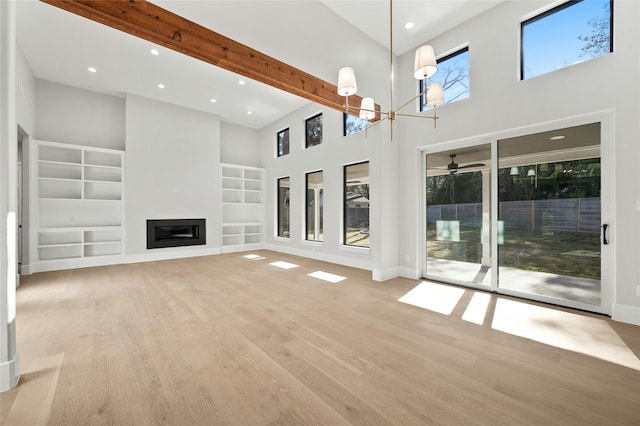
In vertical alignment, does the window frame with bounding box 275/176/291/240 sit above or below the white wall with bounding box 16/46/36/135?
below

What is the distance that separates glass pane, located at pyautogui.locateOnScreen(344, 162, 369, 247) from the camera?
5809 mm

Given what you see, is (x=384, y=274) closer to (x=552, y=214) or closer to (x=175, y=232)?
(x=552, y=214)

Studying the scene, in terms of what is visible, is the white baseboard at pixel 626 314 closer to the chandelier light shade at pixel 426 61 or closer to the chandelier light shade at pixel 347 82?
the chandelier light shade at pixel 426 61

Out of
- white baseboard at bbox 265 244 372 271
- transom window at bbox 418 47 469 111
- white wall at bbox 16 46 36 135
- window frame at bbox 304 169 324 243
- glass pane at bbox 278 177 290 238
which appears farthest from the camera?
glass pane at bbox 278 177 290 238

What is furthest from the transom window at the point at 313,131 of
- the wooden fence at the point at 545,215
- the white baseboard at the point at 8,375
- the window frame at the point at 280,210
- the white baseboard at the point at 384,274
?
the white baseboard at the point at 8,375

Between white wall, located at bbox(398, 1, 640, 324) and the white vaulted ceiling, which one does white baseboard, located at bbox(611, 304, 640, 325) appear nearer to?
white wall, located at bbox(398, 1, 640, 324)

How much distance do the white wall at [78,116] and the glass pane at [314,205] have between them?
15.8 feet

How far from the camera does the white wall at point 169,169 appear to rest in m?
6.27

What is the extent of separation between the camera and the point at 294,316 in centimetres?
297

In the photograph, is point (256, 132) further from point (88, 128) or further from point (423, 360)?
point (423, 360)

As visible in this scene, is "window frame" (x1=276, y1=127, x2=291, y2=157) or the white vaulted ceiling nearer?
the white vaulted ceiling

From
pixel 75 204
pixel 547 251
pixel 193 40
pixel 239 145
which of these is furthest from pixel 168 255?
pixel 547 251

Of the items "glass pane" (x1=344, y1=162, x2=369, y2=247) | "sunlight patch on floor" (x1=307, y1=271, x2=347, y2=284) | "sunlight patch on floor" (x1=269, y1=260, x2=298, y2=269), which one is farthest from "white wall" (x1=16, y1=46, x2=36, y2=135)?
"glass pane" (x1=344, y1=162, x2=369, y2=247)

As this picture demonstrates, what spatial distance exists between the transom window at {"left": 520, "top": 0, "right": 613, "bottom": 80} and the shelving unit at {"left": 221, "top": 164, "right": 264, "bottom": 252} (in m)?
6.92
